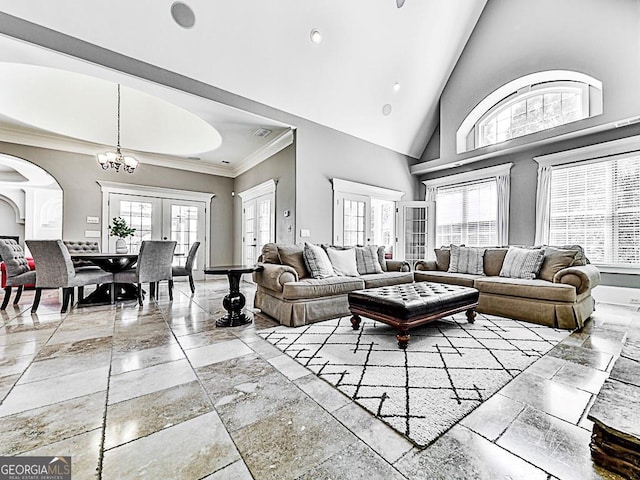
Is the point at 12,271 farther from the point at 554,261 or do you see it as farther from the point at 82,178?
the point at 554,261

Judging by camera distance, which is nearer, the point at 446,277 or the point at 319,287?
the point at 319,287

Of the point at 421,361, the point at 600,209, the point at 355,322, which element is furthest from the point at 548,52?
→ the point at 421,361

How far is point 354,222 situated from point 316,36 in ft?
10.3

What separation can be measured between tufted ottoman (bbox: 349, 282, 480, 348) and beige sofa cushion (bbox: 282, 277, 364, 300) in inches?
19.3

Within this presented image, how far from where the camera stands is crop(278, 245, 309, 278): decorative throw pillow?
379 centimetres

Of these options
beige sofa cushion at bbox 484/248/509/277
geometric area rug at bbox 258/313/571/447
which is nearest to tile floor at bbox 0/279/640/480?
geometric area rug at bbox 258/313/571/447

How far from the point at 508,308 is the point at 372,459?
3.14 meters

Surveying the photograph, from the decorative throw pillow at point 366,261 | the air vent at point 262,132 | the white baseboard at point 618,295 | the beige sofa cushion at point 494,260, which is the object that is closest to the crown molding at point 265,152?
the air vent at point 262,132

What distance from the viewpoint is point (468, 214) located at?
614cm

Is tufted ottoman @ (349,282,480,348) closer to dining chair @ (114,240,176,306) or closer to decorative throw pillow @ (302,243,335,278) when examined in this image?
decorative throw pillow @ (302,243,335,278)

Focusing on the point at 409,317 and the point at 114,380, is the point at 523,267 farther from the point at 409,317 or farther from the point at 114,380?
the point at 114,380

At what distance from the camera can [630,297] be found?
13.7ft

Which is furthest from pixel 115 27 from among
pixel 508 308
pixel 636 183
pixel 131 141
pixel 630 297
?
pixel 630 297

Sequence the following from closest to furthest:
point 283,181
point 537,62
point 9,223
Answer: point 537,62 → point 283,181 → point 9,223
